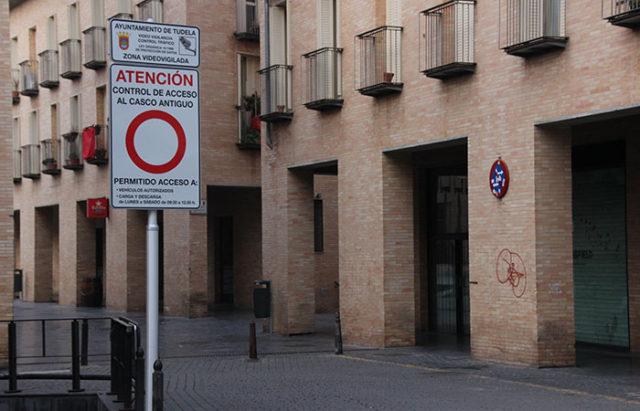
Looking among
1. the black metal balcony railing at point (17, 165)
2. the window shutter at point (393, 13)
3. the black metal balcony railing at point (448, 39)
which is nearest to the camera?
the black metal balcony railing at point (448, 39)

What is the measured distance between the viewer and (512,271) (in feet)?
47.7

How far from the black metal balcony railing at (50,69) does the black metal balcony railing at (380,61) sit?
20.3m

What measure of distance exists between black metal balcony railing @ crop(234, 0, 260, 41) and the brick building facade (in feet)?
16.4

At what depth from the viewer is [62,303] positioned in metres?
34.7

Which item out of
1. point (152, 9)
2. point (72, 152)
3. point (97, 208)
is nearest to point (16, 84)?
point (72, 152)

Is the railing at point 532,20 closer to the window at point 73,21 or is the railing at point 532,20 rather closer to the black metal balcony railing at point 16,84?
the window at point 73,21

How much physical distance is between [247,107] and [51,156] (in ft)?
37.5

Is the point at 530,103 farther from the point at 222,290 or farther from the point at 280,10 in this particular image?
the point at 222,290

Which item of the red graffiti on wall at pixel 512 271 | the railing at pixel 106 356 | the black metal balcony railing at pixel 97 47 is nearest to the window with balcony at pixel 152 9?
the black metal balcony railing at pixel 97 47

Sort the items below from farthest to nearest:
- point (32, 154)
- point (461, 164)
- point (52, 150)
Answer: point (32, 154), point (52, 150), point (461, 164)

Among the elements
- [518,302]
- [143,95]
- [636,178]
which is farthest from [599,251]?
[143,95]

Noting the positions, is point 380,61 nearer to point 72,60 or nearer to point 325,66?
point 325,66

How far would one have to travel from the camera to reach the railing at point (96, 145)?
3088 cm

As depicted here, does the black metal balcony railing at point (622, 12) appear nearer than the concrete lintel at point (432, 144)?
Yes
